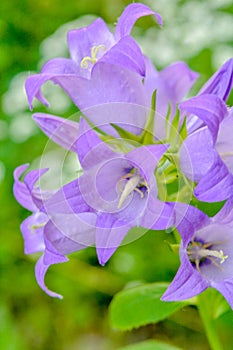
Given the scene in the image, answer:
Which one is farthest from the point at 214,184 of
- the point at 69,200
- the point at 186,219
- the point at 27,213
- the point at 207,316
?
the point at 27,213

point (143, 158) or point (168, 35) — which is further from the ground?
point (143, 158)

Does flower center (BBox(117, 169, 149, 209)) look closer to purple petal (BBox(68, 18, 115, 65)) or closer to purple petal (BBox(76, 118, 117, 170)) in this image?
purple petal (BBox(76, 118, 117, 170))

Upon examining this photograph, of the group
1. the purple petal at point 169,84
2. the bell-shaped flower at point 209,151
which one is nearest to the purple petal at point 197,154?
the bell-shaped flower at point 209,151

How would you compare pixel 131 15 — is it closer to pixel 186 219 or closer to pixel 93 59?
pixel 93 59

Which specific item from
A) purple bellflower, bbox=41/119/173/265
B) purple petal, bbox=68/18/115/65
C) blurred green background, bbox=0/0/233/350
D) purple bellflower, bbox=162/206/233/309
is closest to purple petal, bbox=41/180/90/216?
purple bellflower, bbox=41/119/173/265

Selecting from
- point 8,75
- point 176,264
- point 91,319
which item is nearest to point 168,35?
point 8,75

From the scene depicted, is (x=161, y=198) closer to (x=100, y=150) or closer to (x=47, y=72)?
(x=100, y=150)

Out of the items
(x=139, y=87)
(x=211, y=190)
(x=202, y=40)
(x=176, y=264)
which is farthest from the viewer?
(x=202, y=40)
